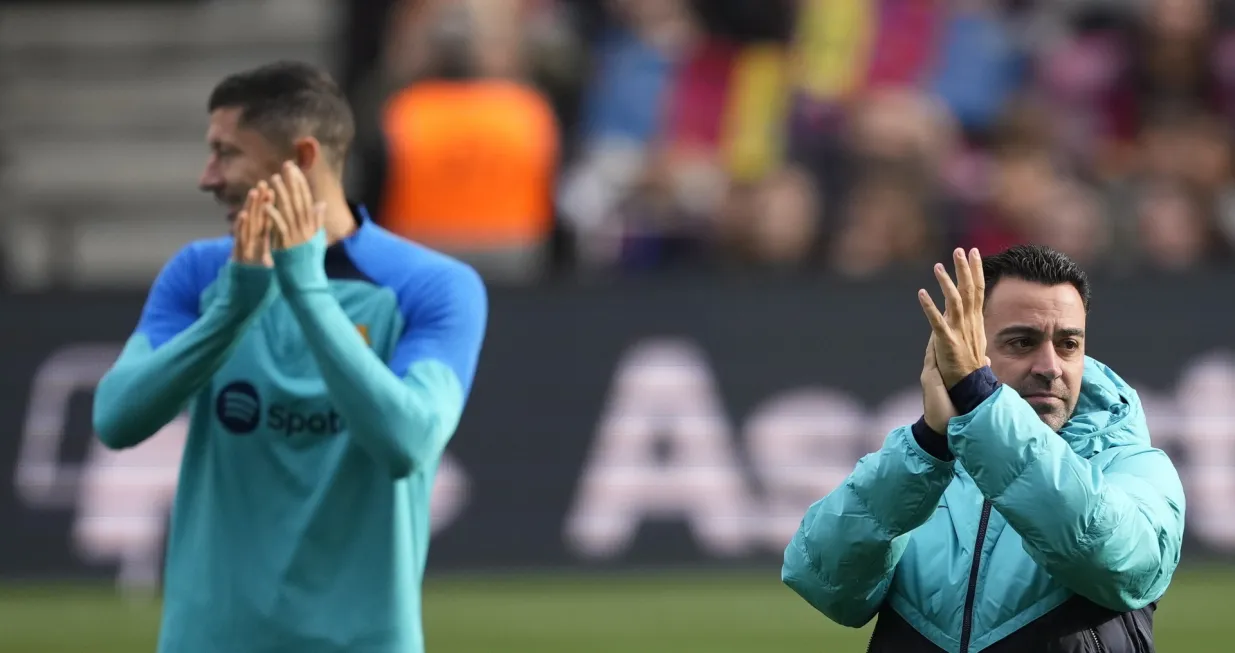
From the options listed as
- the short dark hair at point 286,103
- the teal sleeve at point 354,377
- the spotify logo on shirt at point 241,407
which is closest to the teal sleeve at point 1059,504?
the teal sleeve at point 354,377

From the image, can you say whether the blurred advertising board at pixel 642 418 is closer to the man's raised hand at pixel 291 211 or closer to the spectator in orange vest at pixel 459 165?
the spectator in orange vest at pixel 459 165

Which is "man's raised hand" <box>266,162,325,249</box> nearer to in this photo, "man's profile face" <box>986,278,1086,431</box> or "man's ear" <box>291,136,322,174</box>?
"man's ear" <box>291,136,322,174</box>

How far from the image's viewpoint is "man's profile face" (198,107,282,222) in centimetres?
424

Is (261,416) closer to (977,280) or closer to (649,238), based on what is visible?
(977,280)

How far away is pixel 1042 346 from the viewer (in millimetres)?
3252

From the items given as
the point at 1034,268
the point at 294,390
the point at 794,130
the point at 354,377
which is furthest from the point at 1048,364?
the point at 794,130

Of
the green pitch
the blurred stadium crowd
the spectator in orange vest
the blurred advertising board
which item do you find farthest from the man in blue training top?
the spectator in orange vest

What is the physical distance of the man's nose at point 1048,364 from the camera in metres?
3.24

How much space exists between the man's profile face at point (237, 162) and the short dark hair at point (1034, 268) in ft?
5.66

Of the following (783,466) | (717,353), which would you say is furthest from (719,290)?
(783,466)

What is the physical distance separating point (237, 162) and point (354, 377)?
2.31 ft

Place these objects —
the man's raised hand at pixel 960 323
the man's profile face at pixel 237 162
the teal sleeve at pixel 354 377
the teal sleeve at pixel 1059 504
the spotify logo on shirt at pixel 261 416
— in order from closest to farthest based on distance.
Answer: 1. the teal sleeve at pixel 1059 504
2. the man's raised hand at pixel 960 323
3. the teal sleeve at pixel 354 377
4. the spotify logo on shirt at pixel 261 416
5. the man's profile face at pixel 237 162

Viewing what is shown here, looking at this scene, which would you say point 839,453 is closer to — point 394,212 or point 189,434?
point 394,212

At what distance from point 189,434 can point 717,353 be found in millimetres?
6287
